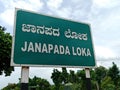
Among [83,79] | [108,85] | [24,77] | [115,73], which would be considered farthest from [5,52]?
[83,79]

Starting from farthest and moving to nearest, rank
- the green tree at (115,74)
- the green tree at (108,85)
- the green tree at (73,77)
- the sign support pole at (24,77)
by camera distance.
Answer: the green tree at (73,77) → the green tree at (115,74) → the green tree at (108,85) → the sign support pole at (24,77)

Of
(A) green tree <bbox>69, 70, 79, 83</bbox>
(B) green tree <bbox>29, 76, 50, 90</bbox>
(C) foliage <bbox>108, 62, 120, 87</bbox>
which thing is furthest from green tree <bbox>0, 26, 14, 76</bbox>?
(B) green tree <bbox>29, 76, 50, 90</bbox>

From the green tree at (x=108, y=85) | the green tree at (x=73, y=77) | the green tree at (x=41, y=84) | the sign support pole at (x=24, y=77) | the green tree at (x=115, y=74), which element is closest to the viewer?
the sign support pole at (x=24, y=77)

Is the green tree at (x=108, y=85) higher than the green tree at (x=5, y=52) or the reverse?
the reverse

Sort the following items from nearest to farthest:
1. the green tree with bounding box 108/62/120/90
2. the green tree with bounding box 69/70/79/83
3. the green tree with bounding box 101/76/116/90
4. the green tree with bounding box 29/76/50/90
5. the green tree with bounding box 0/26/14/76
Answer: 1. the green tree with bounding box 0/26/14/76
2. the green tree with bounding box 101/76/116/90
3. the green tree with bounding box 108/62/120/90
4. the green tree with bounding box 69/70/79/83
5. the green tree with bounding box 29/76/50/90

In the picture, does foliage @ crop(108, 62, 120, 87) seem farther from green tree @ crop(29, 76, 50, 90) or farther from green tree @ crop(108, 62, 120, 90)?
green tree @ crop(29, 76, 50, 90)

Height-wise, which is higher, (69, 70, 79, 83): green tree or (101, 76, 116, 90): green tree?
(69, 70, 79, 83): green tree

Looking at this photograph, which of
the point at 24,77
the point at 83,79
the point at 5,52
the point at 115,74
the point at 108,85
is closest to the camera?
the point at 24,77

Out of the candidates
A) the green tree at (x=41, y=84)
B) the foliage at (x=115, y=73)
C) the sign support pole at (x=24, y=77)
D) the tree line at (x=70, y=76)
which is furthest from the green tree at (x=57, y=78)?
the sign support pole at (x=24, y=77)

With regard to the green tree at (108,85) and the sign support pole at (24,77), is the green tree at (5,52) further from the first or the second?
the green tree at (108,85)

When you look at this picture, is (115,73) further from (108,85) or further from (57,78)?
(57,78)

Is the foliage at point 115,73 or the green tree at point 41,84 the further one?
the green tree at point 41,84

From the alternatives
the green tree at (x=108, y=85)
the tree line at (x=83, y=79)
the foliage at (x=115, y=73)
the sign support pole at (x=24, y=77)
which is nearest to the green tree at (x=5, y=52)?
the tree line at (x=83, y=79)

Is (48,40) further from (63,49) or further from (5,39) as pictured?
(5,39)
